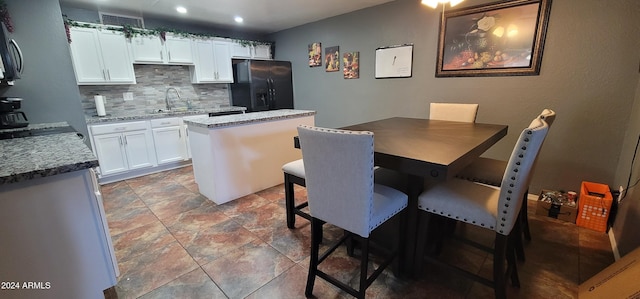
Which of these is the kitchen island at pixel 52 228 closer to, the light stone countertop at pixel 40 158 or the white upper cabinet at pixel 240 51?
the light stone countertop at pixel 40 158

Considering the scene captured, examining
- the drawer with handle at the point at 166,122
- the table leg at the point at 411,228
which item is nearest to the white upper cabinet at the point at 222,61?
the drawer with handle at the point at 166,122

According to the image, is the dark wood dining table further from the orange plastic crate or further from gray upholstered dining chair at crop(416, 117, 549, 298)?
the orange plastic crate

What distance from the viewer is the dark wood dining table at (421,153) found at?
4.07 ft

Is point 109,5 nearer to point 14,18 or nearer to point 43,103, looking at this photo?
point 14,18

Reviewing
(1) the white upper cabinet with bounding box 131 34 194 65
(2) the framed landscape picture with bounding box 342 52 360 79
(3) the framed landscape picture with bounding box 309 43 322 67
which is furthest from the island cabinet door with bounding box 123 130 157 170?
(2) the framed landscape picture with bounding box 342 52 360 79

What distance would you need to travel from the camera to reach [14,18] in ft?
7.93

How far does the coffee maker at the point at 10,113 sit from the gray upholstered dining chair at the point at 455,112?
12.7 ft

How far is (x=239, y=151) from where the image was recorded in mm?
2850

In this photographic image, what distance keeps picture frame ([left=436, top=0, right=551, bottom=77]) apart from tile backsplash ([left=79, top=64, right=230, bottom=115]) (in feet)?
12.9

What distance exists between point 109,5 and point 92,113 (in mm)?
1484

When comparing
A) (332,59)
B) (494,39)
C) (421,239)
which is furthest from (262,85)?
(421,239)

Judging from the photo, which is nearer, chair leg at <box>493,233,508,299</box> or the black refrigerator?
chair leg at <box>493,233,508,299</box>

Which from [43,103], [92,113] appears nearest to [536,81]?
[43,103]

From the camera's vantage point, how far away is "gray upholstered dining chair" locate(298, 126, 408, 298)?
3.94ft
